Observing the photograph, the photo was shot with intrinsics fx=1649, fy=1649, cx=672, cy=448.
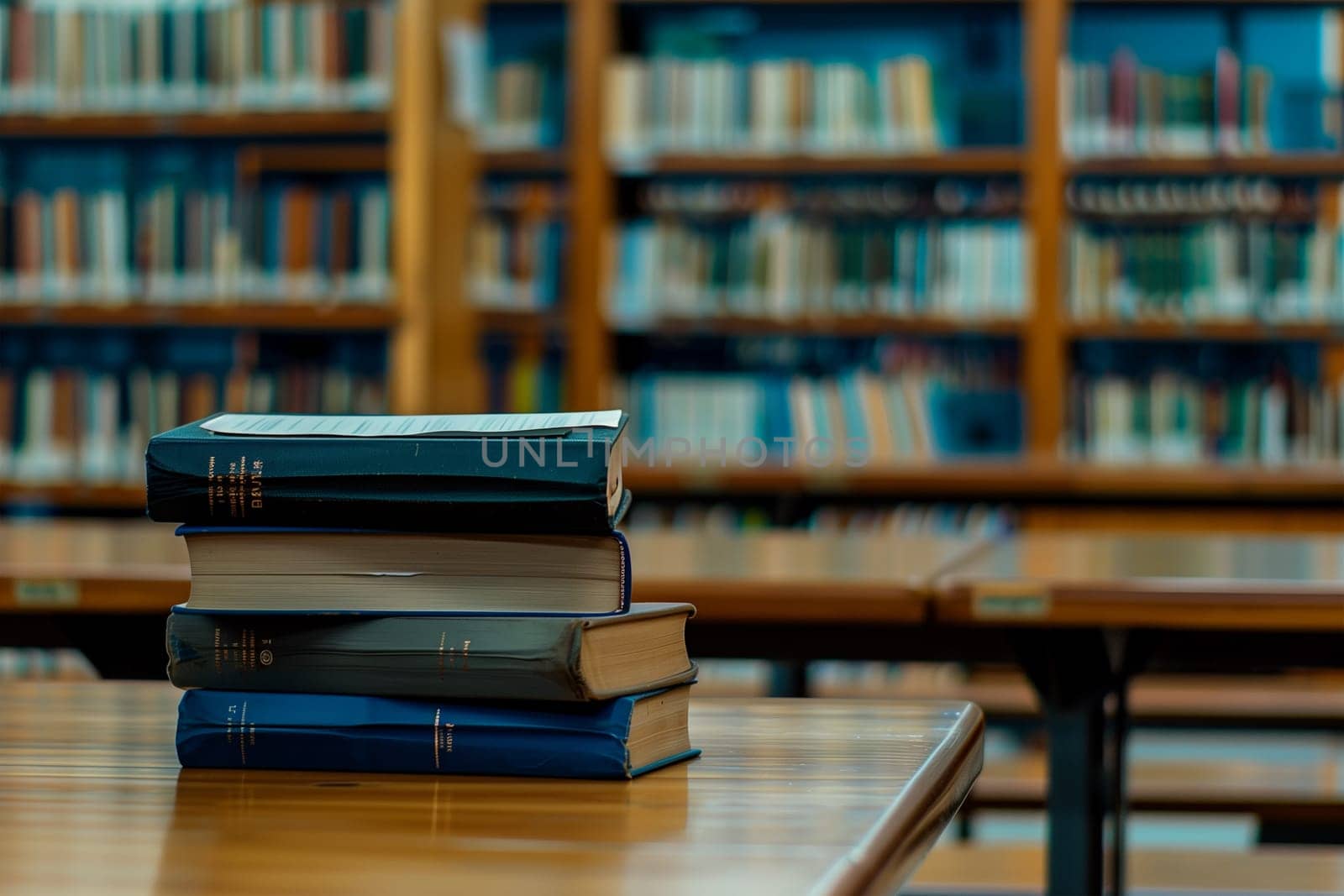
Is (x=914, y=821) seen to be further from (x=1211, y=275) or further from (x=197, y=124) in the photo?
(x=1211, y=275)

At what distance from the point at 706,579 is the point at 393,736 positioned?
0.78m

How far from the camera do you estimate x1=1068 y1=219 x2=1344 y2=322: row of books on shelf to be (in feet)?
13.7

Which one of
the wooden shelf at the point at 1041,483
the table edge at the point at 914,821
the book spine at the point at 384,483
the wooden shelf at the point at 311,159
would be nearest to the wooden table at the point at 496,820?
the table edge at the point at 914,821

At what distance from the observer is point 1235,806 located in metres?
2.07

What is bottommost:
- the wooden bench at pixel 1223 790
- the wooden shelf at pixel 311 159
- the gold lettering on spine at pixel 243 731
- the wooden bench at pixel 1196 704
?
the wooden bench at pixel 1223 790

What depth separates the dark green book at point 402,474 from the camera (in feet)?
2.14

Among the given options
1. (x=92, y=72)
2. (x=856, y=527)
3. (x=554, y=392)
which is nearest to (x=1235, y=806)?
(x=856, y=527)

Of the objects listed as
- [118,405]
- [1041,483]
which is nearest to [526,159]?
[118,405]

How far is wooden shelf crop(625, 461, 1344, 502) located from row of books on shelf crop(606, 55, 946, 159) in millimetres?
1167

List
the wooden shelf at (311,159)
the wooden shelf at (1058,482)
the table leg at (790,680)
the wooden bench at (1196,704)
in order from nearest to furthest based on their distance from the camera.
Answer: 1. the table leg at (790,680)
2. the wooden bench at (1196,704)
3. the wooden shelf at (1058,482)
4. the wooden shelf at (311,159)

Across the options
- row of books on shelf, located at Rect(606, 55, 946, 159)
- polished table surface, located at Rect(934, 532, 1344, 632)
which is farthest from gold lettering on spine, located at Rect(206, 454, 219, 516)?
row of books on shelf, located at Rect(606, 55, 946, 159)

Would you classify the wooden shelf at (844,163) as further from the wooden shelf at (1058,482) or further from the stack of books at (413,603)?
the stack of books at (413,603)

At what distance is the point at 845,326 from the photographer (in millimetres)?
4219

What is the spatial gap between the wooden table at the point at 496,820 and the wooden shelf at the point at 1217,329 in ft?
11.6
